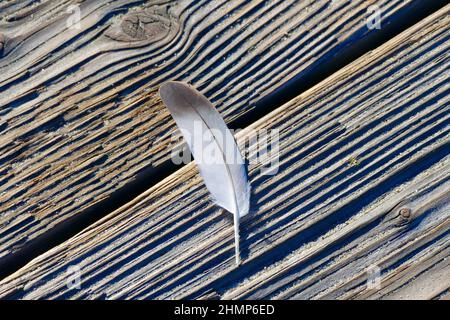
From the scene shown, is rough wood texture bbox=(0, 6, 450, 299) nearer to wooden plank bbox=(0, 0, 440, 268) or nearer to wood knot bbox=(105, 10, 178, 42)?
wooden plank bbox=(0, 0, 440, 268)

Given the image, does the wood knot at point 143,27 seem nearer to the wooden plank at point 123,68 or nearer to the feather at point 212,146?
the wooden plank at point 123,68

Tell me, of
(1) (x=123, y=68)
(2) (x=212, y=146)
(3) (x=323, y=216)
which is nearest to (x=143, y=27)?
(1) (x=123, y=68)

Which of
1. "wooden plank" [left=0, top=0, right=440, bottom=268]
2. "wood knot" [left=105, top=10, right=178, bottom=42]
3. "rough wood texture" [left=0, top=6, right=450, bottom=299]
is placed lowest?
"rough wood texture" [left=0, top=6, right=450, bottom=299]

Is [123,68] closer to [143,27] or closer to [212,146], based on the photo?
[143,27]

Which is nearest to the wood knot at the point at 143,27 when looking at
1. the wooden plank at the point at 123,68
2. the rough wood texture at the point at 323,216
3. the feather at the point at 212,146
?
the wooden plank at the point at 123,68

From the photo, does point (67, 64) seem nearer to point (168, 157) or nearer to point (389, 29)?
point (168, 157)

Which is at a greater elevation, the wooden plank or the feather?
the wooden plank

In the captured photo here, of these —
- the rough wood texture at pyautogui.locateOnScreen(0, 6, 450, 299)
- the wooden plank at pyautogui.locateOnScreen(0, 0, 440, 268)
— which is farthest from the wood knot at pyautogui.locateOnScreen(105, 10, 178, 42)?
the rough wood texture at pyautogui.locateOnScreen(0, 6, 450, 299)
